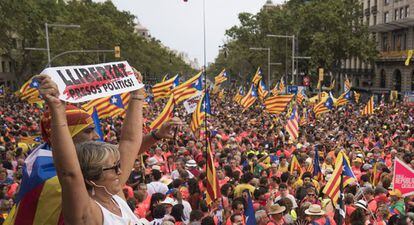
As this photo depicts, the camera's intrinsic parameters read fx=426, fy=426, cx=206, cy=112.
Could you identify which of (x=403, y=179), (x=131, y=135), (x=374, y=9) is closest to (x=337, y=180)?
(x=403, y=179)

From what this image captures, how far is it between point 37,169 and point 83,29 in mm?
42549

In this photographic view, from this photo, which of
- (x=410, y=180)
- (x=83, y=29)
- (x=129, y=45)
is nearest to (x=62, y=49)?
(x=83, y=29)

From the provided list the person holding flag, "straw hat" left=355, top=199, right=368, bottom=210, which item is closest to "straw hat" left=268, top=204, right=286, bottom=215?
"straw hat" left=355, top=199, right=368, bottom=210

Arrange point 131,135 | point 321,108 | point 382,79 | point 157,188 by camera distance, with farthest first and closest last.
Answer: point 382,79, point 321,108, point 157,188, point 131,135

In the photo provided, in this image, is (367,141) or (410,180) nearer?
(410,180)

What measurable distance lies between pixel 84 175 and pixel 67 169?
21 centimetres

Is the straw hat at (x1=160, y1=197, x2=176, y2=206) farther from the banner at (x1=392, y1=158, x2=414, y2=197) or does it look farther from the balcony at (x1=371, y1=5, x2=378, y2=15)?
the balcony at (x1=371, y1=5, x2=378, y2=15)

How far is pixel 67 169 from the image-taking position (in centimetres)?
184

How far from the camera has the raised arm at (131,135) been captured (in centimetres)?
266

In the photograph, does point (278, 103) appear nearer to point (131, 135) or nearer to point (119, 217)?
point (131, 135)

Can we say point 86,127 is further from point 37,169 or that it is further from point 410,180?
point 410,180

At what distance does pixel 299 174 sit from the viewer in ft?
31.5

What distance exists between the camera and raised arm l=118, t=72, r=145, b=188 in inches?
105

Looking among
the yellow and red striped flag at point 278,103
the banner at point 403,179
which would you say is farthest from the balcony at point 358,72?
the banner at point 403,179
